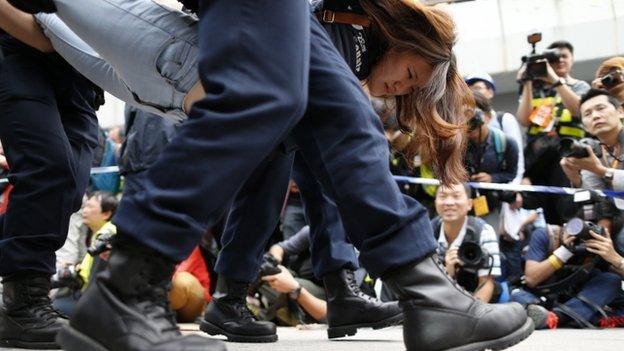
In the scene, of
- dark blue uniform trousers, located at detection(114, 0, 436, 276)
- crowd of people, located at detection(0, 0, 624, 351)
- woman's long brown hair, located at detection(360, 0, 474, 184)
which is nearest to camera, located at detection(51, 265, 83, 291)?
crowd of people, located at detection(0, 0, 624, 351)

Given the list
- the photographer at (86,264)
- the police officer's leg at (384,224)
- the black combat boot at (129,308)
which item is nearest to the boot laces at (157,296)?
the black combat boot at (129,308)

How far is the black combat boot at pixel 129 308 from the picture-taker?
1.24 metres

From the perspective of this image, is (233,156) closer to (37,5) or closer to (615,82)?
(37,5)

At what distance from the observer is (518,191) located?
4.34m

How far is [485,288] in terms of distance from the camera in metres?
3.69

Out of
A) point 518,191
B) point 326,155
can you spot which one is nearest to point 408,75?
point 326,155

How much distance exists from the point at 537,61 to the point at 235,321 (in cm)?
274

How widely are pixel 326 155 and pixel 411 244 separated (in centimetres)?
23

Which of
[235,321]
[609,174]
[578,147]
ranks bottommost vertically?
[609,174]

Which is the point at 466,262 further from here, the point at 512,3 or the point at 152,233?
the point at 512,3

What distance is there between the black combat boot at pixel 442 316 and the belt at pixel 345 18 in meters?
0.61

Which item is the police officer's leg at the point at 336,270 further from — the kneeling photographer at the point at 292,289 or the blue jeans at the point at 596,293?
the blue jeans at the point at 596,293

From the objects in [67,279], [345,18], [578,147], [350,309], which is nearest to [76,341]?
[345,18]

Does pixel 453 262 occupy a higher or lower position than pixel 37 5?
lower
